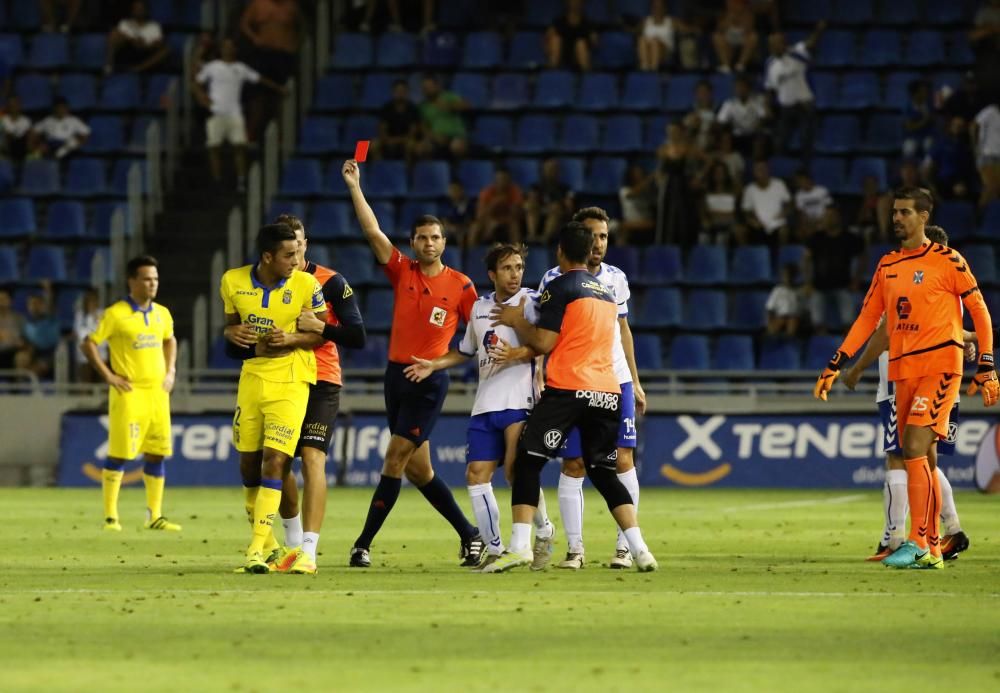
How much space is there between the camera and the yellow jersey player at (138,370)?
1814cm

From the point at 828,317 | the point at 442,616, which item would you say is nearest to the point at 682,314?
the point at 828,317

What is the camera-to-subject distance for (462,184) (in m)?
29.1

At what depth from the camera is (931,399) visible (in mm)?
12789

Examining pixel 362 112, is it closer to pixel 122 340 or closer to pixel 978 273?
pixel 978 273

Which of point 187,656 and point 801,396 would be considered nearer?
point 187,656

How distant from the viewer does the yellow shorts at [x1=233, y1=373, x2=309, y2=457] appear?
39.5 feet

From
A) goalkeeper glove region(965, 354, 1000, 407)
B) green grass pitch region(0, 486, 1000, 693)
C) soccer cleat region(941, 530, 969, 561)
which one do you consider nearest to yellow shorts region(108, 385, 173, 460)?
green grass pitch region(0, 486, 1000, 693)

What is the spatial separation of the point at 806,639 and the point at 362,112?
23166mm

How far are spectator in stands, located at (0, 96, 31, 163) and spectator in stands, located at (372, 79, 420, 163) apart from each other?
5868 mm

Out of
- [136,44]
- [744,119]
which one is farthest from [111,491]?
[136,44]

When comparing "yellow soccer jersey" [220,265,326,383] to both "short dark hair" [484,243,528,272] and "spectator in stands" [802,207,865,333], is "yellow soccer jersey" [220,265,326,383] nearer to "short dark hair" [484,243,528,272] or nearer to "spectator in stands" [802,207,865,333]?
"short dark hair" [484,243,528,272]

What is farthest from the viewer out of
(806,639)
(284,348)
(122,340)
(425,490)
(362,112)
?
(362,112)

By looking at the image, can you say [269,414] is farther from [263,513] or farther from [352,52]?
[352,52]

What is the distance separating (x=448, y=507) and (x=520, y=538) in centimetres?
114
